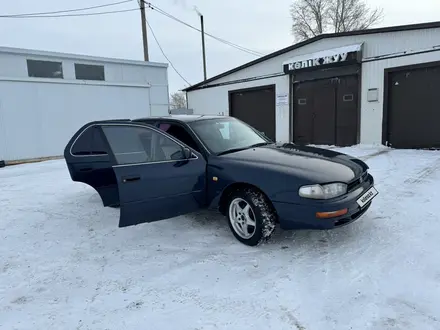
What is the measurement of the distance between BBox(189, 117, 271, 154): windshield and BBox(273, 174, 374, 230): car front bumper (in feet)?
3.84

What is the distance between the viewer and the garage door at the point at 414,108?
926 centimetres

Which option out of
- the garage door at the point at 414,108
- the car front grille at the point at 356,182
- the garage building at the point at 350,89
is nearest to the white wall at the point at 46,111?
the garage building at the point at 350,89

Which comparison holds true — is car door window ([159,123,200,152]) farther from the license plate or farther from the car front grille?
the license plate

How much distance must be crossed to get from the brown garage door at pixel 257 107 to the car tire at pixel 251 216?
412 inches

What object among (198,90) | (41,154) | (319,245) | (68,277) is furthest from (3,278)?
(198,90)

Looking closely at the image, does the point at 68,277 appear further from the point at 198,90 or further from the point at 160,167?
the point at 198,90

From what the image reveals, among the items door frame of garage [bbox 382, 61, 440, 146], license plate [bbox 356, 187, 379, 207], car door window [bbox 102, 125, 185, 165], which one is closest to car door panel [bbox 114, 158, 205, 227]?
car door window [bbox 102, 125, 185, 165]

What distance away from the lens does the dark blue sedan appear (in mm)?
3121

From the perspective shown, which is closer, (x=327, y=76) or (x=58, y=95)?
(x=327, y=76)

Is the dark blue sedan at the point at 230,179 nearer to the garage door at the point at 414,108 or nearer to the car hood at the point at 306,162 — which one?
the car hood at the point at 306,162

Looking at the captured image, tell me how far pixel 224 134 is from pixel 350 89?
841cm

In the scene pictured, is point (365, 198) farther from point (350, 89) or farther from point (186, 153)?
point (350, 89)

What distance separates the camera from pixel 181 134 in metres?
4.15

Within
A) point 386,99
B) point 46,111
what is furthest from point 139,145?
point 46,111
